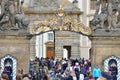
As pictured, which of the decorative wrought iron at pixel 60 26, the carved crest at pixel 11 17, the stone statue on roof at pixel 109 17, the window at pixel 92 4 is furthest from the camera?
the window at pixel 92 4

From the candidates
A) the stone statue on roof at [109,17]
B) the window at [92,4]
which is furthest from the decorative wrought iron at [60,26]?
the window at [92,4]

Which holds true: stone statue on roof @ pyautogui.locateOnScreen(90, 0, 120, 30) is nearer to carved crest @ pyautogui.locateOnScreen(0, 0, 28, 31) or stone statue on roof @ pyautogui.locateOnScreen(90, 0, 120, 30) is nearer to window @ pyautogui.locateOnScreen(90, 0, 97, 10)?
carved crest @ pyautogui.locateOnScreen(0, 0, 28, 31)

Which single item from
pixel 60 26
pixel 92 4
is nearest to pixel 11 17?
pixel 60 26

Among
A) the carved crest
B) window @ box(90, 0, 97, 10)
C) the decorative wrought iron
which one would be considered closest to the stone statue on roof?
the decorative wrought iron

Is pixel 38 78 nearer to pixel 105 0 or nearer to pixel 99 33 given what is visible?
pixel 99 33

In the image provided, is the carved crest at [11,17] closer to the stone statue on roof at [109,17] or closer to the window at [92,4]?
the stone statue on roof at [109,17]

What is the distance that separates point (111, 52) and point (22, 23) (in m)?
4.92

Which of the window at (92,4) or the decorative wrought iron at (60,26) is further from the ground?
the window at (92,4)

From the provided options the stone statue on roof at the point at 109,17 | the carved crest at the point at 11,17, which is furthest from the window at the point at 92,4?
the carved crest at the point at 11,17

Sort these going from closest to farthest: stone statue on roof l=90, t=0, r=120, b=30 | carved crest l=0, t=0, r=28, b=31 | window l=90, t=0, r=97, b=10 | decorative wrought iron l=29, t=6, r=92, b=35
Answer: decorative wrought iron l=29, t=6, r=92, b=35, carved crest l=0, t=0, r=28, b=31, stone statue on roof l=90, t=0, r=120, b=30, window l=90, t=0, r=97, b=10

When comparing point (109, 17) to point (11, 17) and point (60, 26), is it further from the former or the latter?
point (11, 17)

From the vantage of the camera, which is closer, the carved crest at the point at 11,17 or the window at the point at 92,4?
the carved crest at the point at 11,17

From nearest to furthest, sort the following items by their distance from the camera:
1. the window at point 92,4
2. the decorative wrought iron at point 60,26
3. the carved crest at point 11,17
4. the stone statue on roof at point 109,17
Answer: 1. the decorative wrought iron at point 60,26
2. the carved crest at point 11,17
3. the stone statue on roof at point 109,17
4. the window at point 92,4

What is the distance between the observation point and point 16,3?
25438 mm
